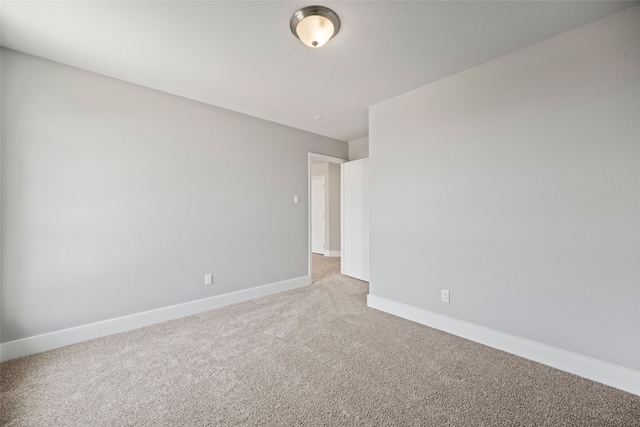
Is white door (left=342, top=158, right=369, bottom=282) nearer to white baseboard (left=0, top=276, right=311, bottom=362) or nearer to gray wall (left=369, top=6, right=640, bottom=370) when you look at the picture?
gray wall (left=369, top=6, right=640, bottom=370)

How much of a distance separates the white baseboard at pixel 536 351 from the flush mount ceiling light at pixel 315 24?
262cm

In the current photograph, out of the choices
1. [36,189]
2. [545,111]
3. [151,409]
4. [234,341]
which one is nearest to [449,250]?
[545,111]

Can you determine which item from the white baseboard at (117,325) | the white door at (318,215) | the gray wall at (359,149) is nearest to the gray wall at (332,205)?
the white door at (318,215)

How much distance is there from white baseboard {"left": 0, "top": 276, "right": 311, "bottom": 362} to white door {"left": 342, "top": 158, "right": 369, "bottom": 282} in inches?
59.2

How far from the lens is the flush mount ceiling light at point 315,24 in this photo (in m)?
1.61

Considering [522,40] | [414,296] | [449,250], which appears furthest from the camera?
[414,296]

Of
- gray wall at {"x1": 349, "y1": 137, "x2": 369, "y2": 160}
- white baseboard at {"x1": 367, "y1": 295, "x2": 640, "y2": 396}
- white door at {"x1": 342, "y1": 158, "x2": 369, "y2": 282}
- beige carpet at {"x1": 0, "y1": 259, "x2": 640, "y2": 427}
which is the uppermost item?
gray wall at {"x1": 349, "y1": 137, "x2": 369, "y2": 160}

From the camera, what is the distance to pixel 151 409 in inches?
59.1

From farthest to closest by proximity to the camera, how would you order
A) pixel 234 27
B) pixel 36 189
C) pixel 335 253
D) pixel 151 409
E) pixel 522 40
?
pixel 335 253, pixel 36 189, pixel 522 40, pixel 234 27, pixel 151 409

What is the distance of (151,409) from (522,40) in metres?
3.54

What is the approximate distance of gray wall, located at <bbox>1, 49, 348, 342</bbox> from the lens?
2.06 meters

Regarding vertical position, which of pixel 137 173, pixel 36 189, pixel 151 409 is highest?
pixel 137 173

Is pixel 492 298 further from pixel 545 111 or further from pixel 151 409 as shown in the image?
pixel 151 409

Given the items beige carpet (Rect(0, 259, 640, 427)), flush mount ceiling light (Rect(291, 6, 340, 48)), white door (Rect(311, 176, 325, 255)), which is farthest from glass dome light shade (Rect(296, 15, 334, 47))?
white door (Rect(311, 176, 325, 255))
